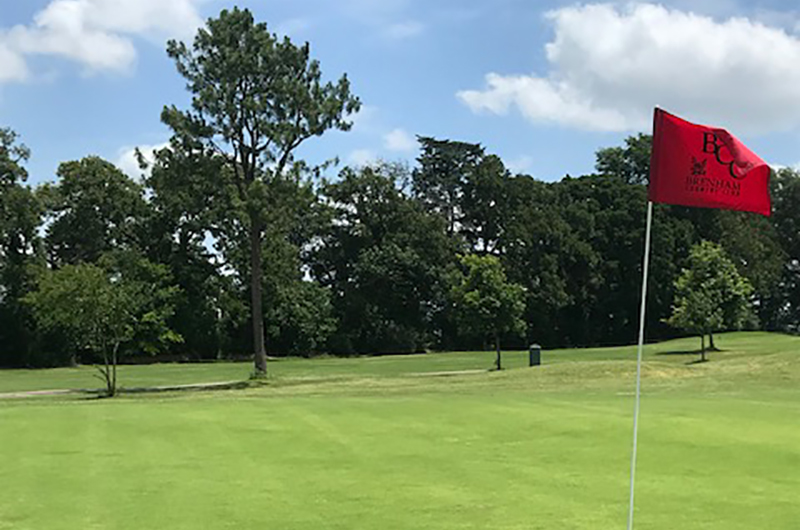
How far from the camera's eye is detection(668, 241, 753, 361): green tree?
42969 millimetres

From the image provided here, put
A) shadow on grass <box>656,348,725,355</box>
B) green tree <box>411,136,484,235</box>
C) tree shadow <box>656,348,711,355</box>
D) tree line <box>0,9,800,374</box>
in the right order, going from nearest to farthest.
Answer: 1. tree line <box>0,9,800,374</box>
2. shadow on grass <box>656,348,725,355</box>
3. tree shadow <box>656,348,711,355</box>
4. green tree <box>411,136,484,235</box>

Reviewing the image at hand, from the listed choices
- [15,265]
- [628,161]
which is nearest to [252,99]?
[15,265]

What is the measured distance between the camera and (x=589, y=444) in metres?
14.0

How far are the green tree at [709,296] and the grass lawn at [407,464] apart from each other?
20.3 metres

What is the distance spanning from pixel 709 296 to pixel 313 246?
45128 mm

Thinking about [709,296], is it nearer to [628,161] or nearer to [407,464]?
[407,464]

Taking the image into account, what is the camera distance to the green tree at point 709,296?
1692 inches

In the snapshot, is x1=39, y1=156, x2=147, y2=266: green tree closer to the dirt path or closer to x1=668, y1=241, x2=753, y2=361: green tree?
the dirt path

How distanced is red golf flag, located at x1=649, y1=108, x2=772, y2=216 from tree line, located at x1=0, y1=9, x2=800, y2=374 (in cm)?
2785

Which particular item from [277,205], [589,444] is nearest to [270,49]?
[277,205]

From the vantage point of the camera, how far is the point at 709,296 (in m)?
43.8

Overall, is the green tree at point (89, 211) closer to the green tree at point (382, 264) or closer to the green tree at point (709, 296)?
the green tree at point (382, 264)

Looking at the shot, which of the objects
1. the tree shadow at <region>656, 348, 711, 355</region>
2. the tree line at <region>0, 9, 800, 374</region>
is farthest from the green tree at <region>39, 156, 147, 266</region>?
the tree shadow at <region>656, 348, 711, 355</region>

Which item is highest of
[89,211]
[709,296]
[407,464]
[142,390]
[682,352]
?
[89,211]
